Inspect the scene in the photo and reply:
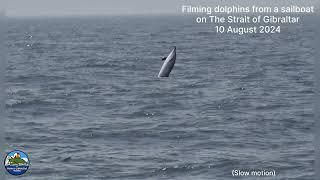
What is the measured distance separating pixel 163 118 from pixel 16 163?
12.4 metres

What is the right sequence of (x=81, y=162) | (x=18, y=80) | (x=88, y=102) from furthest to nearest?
1. (x=18, y=80)
2. (x=88, y=102)
3. (x=81, y=162)

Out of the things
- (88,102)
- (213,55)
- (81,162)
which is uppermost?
(213,55)

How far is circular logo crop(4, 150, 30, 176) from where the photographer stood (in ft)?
67.4

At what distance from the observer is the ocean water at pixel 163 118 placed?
2356 centimetres

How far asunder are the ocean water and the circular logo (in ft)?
1.51

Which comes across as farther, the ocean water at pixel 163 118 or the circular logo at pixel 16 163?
the ocean water at pixel 163 118

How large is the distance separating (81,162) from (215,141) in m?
6.27

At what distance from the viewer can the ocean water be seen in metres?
23.6

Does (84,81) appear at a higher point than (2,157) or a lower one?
higher

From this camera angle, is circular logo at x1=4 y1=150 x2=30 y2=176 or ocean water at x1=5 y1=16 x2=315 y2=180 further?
ocean water at x1=5 y1=16 x2=315 y2=180

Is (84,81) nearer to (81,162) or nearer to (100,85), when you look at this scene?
(100,85)

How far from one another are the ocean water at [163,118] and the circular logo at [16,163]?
461mm

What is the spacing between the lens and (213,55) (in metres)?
60.1

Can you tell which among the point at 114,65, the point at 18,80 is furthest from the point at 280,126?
the point at 114,65
